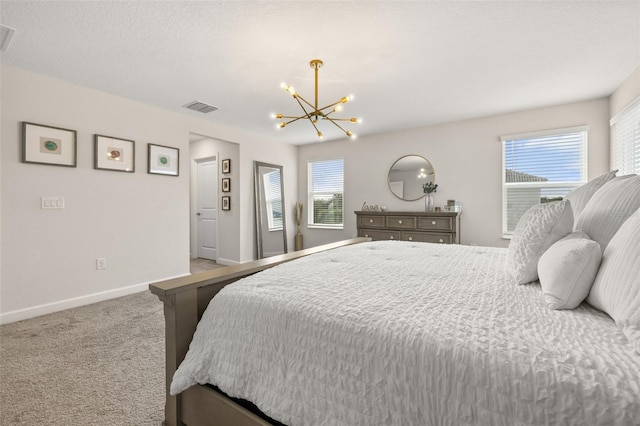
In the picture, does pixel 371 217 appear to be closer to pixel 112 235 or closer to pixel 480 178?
pixel 480 178

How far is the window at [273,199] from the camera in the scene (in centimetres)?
558

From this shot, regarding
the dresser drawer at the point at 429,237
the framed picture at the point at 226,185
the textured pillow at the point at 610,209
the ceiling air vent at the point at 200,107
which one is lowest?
the dresser drawer at the point at 429,237

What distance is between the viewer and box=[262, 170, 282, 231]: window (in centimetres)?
558

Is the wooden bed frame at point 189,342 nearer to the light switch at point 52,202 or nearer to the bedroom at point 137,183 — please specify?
the bedroom at point 137,183

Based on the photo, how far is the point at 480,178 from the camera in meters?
4.32

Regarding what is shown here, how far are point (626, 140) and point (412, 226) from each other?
2486mm

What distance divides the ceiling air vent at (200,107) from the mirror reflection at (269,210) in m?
1.47

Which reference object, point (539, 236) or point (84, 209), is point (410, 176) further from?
point (84, 209)

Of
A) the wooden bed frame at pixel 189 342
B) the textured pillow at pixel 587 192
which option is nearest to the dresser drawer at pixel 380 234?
the textured pillow at pixel 587 192

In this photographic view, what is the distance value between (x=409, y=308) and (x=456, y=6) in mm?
2056

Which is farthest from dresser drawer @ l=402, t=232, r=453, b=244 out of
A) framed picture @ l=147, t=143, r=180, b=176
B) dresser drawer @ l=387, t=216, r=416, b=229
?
framed picture @ l=147, t=143, r=180, b=176

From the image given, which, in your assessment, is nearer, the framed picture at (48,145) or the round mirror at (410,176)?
the framed picture at (48,145)

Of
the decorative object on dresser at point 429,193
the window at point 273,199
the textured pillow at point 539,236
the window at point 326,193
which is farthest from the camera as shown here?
the window at point 326,193

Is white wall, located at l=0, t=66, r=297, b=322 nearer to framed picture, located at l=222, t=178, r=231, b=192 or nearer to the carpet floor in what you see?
the carpet floor
